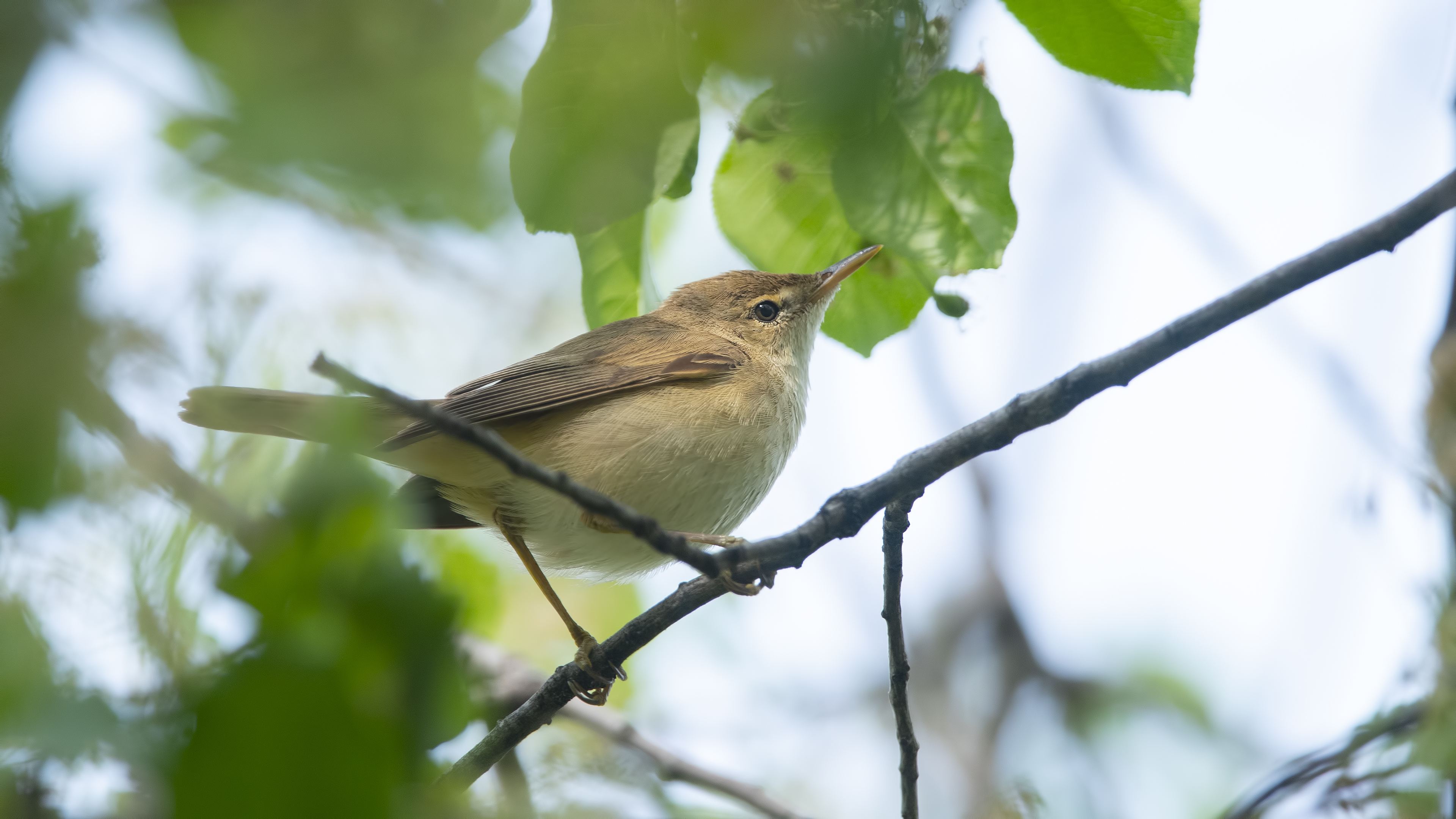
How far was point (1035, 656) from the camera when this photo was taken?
24.0 feet

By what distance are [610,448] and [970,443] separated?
193 cm

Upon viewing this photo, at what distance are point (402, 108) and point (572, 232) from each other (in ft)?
3.15

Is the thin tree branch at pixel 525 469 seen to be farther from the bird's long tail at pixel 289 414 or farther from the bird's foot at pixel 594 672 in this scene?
the bird's foot at pixel 594 672

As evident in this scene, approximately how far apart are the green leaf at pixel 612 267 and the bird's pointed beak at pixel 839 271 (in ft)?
1.75

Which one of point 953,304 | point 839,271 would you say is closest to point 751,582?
point 953,304

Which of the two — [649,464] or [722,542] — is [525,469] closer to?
[722,542]

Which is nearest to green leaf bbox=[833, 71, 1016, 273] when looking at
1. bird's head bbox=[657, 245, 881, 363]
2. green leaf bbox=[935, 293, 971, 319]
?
green leaf bbox=[935, 293, 971, 319]

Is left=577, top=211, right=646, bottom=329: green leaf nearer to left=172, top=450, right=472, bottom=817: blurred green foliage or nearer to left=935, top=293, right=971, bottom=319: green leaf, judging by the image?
left=935, top=293, right=971, bottom=319: green leaf

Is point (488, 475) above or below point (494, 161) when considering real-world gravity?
above

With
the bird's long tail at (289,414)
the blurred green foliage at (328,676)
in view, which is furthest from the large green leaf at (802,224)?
the blurred green foliage at (328,676)

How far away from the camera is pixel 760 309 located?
5.18m

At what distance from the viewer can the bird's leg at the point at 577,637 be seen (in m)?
3.19

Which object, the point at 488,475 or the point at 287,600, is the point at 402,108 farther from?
the point at 488,475

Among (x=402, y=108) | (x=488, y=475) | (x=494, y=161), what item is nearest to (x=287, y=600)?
(x=402, y=108)
